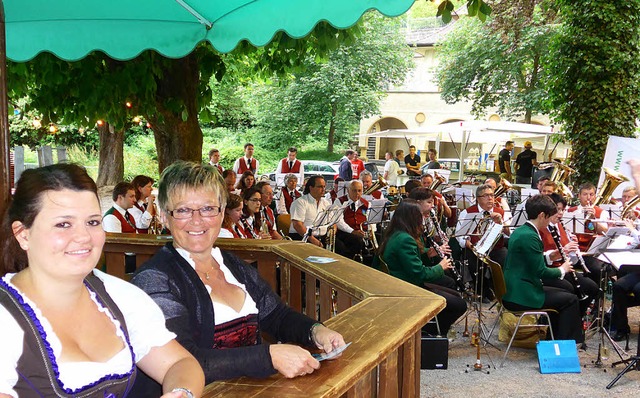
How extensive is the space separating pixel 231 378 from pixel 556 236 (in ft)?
18.2

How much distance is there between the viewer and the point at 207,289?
102 inches

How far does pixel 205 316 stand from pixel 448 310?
14.0ft

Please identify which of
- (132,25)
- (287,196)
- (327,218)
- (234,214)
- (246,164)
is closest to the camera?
(132,25)

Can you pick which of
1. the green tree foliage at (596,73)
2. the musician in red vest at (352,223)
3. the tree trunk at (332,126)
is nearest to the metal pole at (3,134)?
the musician in red vest at (352,223)

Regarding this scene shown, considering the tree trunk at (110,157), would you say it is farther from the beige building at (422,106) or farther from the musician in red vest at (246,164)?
the beige building at (422,106)

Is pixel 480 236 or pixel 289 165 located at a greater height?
pixel 289 165

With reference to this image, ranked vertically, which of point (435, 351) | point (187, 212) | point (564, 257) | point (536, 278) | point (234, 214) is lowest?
point (435, 351)

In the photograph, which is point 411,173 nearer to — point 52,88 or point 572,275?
point 572,275

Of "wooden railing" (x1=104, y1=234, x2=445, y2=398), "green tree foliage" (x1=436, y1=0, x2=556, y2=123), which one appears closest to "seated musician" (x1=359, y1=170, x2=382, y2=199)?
"wooden railing" (x1=104, y1=234, x2=445, y2=398)

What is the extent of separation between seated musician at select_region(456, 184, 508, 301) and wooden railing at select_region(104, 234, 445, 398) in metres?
4.10

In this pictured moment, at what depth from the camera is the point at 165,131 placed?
20.5 feet

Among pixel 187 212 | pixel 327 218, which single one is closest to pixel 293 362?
pixel 187 212

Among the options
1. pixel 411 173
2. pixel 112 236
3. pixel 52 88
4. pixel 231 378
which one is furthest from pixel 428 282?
pixel 411 173

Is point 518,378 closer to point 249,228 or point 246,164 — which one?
point 249,228
